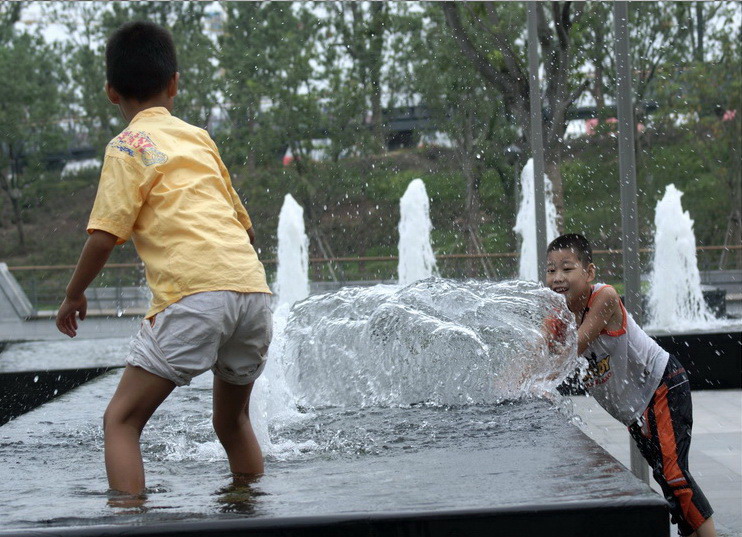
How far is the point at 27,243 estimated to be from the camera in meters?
35.3

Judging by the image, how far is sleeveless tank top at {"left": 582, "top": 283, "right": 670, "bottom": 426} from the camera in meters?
3.30

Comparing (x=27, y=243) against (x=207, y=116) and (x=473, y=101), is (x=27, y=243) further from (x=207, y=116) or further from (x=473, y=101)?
(x=473, y=101)

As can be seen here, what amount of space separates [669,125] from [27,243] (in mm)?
20633

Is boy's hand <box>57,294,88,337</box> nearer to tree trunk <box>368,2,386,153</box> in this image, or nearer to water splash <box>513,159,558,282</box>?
water splash <box>513,159,558,282</box>

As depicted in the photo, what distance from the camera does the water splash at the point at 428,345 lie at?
3.67 meters

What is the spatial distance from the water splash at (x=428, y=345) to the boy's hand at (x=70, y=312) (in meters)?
1.55

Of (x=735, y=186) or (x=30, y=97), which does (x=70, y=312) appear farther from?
(x=30, y=97)

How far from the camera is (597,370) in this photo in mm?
3422

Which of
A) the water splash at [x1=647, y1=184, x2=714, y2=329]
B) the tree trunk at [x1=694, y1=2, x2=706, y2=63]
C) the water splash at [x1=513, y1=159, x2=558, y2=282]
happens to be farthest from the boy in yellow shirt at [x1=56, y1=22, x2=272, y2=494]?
the tree trunk at [x1=694, y1=2, x2=706, y2=63]

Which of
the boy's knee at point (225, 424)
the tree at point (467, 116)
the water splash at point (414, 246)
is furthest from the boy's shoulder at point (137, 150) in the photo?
the tree at point (467, 116)

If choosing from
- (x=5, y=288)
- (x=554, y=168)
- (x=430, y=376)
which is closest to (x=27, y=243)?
(x=5, y=288)

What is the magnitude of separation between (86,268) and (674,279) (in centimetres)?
1383

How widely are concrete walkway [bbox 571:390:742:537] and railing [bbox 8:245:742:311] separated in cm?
1236

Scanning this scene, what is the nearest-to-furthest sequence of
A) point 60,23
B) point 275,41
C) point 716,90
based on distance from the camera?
point 716,90 < point 275,41 < point 60,23
